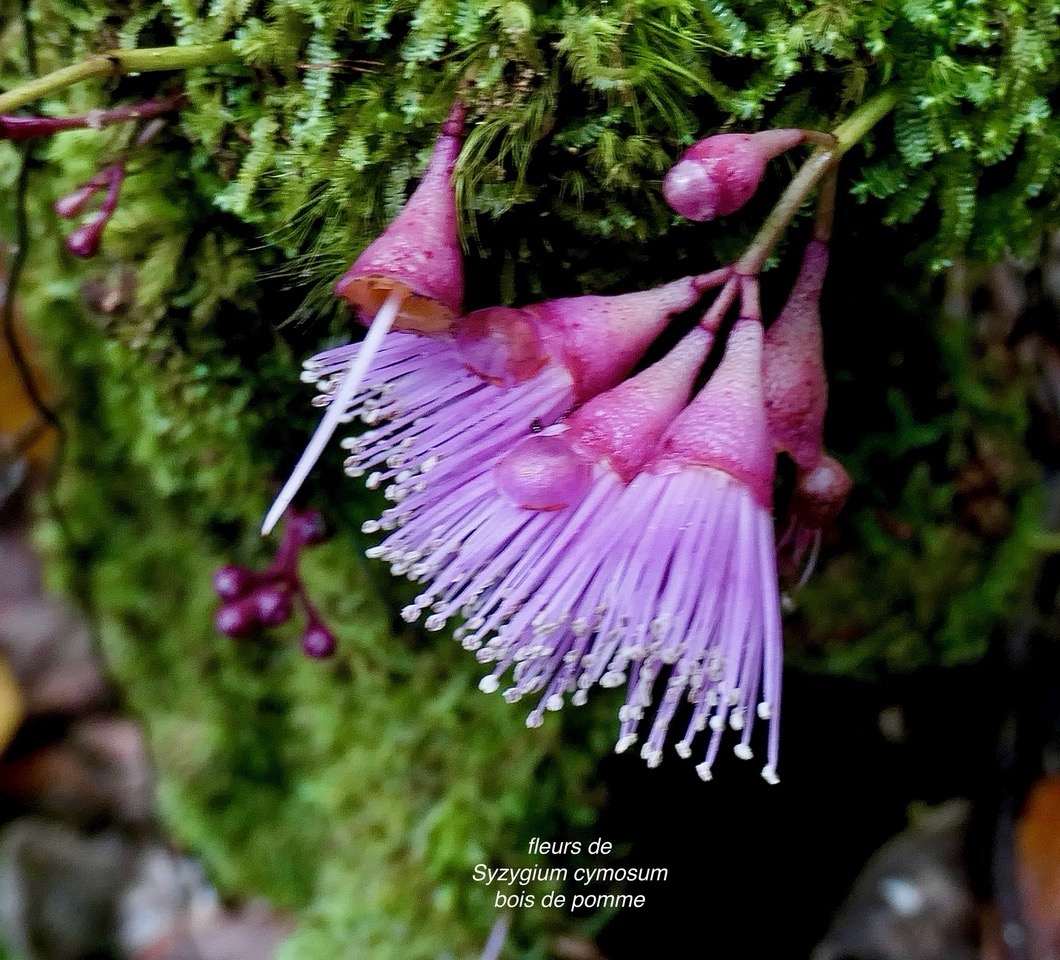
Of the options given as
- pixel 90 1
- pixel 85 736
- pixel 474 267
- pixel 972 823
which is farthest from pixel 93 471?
pixel 972 823

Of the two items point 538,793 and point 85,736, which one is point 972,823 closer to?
point 538,793

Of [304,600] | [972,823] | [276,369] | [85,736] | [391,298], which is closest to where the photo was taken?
[391,298]

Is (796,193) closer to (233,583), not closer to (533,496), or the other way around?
(533,496)

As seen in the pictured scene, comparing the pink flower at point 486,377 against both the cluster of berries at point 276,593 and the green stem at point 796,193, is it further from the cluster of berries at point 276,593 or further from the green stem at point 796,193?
the cluster of berries at point 276,593

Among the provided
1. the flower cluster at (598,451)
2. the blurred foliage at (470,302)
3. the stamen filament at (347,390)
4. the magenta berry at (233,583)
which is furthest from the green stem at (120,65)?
the magenta berry at (233,583)

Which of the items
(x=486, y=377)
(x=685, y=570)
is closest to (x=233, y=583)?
(x=486, y=377)

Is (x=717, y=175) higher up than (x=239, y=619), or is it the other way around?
(x=717, y=175)

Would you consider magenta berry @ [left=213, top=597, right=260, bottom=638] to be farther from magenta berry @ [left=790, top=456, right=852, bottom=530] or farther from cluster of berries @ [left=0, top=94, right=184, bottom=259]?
magenta berry @ [left=790, top=456, right=852, bottom=530]
